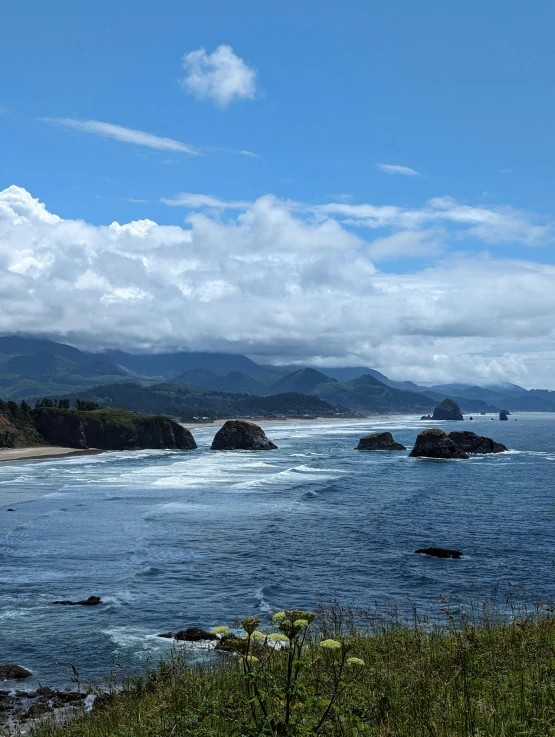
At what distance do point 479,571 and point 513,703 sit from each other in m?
25.7

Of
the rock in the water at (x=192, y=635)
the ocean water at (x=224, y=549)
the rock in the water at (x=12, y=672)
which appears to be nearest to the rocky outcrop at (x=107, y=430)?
the ocean water at (x=224, y=549)

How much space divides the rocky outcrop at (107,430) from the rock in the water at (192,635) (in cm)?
12775

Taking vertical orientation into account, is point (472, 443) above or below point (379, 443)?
above

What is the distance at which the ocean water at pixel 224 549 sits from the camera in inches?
941

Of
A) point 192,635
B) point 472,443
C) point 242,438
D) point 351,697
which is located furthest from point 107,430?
A: point 351,697

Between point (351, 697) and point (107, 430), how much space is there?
142516mm

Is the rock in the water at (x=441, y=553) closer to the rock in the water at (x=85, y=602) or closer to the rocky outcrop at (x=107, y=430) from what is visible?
the rock in the water at (x=85, y=602)

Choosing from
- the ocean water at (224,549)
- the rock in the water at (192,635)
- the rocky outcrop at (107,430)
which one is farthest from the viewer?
the rocky outcrop at (107,430)

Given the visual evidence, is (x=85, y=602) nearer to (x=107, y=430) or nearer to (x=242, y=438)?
(x=242, y=438)

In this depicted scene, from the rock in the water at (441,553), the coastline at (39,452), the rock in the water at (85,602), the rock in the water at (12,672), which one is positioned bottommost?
the coastline at (39,452)

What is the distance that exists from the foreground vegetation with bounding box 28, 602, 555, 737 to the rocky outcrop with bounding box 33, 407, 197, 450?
135997 millimetres

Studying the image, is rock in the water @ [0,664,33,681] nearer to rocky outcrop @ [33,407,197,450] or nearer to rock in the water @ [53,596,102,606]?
rock in the water @ [53,596,102,606]

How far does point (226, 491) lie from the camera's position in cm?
6712

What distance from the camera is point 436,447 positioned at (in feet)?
373
